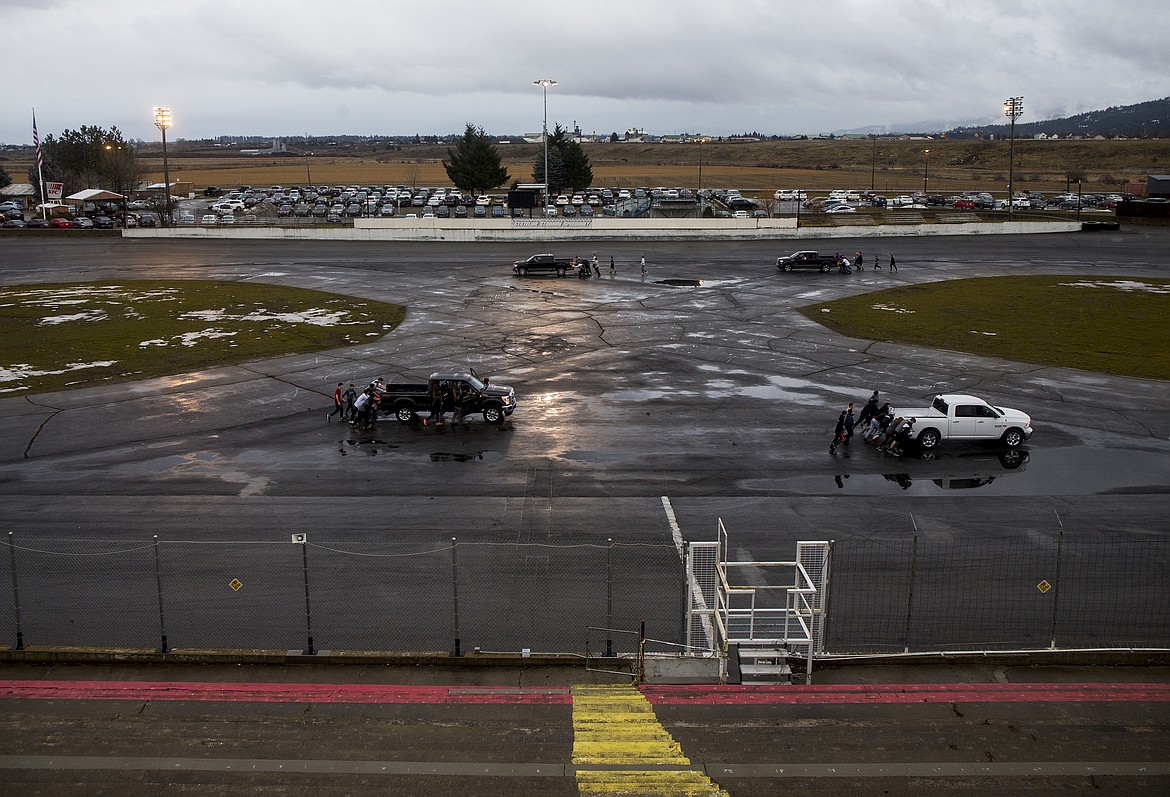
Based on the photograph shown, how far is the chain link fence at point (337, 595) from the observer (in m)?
14.6

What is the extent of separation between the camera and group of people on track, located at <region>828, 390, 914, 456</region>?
79.7ft

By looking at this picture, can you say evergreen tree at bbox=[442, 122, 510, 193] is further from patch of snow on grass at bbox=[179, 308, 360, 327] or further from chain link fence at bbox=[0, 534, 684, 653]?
chain link fence at bbox=[0, 534, 684, 653]

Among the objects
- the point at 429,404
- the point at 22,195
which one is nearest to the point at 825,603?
the point at 429,404

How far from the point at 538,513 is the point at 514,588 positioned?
13.1ft

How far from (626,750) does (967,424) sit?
17.2 m

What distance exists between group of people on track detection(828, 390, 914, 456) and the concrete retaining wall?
49.2 meters

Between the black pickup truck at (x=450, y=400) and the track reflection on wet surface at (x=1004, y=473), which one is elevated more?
the black pickup truck at (x=450, y=400)

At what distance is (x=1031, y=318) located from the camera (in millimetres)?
42031

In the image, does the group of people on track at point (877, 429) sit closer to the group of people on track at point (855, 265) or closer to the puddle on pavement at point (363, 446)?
the puddle on pavement at point (363, 446)

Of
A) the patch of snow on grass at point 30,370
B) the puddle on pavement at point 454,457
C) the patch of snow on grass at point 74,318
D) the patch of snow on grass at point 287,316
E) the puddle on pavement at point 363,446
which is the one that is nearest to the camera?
the puddle on pavement at point 454,457

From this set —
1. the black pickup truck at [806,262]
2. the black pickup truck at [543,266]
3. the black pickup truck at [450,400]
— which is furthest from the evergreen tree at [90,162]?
the black pickup truck at [450,400]

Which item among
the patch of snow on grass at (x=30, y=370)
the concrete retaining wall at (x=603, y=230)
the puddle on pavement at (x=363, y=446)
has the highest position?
the concrete retaining wall at (x=603, y=230)

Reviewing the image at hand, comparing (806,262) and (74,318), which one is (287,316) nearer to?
(74,318)

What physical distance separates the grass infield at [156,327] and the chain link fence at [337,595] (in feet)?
57.7
